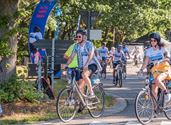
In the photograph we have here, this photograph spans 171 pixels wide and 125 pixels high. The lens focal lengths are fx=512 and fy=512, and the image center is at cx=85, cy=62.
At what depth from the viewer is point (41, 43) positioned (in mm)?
12797

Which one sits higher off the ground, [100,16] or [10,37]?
[100,16]

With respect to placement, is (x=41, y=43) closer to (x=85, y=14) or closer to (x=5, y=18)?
(x=5, y=18)

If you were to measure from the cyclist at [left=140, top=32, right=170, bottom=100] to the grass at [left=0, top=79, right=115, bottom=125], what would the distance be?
1980mm

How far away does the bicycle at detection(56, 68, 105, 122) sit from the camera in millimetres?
9938

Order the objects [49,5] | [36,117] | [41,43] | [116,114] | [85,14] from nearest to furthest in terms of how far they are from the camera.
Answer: [36,117], [116,114], [41,43], [85,14], [49,5]

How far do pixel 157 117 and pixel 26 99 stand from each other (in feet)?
10.3

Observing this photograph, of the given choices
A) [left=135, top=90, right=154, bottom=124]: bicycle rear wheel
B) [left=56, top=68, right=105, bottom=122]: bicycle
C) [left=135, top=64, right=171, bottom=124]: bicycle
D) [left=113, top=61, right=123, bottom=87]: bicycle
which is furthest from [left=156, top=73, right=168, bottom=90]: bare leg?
[left=113, top=61, right=123, bottom=87]: bicycle

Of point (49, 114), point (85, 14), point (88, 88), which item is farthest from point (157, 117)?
point (85, 14)

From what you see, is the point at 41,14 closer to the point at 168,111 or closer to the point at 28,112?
the point at 28,112

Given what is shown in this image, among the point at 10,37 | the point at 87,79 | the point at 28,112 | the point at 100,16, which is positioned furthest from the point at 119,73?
the point at 100,16

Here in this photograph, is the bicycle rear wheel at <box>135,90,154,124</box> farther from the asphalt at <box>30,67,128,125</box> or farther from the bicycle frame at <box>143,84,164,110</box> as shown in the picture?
the asphalt at <box>30,67,128,125</box>

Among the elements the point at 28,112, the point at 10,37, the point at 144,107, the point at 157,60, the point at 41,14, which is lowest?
the point at 28,112

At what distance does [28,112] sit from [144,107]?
8.62ft

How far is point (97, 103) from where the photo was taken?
10.8 meters
